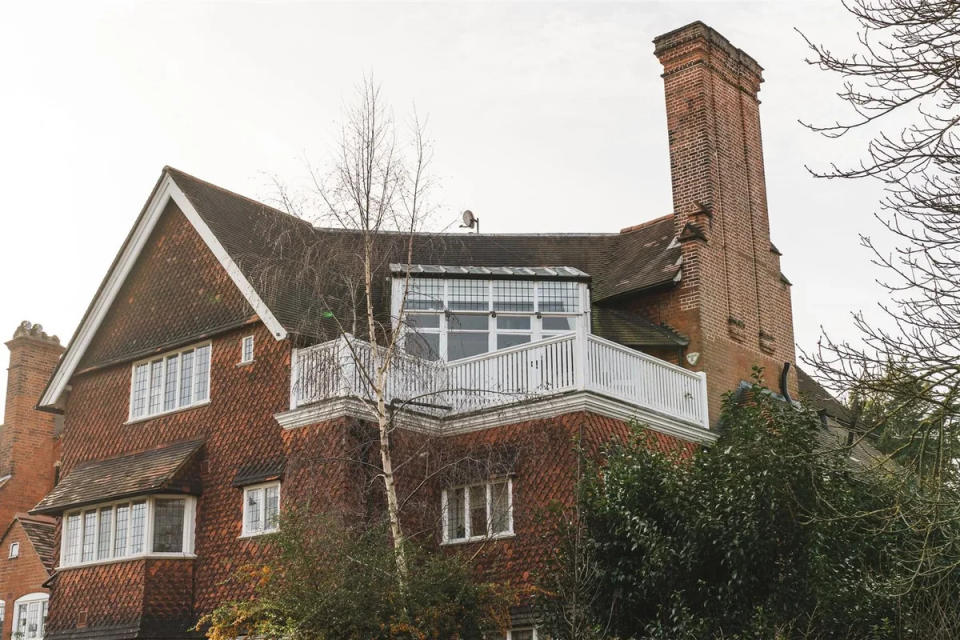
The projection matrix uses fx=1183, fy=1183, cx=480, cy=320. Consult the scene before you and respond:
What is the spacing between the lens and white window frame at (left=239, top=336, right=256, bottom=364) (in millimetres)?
22266

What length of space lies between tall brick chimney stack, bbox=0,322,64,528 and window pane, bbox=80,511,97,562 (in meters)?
10.5

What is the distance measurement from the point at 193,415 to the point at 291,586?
25.5ft

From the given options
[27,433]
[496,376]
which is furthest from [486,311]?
[27,433]

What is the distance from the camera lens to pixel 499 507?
63.3 feet

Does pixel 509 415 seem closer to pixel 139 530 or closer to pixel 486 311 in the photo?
pixel 486 311

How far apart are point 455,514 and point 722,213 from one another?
8.89 metres

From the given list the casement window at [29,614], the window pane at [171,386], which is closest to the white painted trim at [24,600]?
the casement window at [29,614]

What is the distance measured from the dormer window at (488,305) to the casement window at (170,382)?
4310 millimetres

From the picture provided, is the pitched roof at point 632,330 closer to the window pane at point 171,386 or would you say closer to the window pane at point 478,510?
the window pane at point 478,510

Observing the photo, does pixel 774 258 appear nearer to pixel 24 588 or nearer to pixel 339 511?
pixel 339 511

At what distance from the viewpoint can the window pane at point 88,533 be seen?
2269 centimetres

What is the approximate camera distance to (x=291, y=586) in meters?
16.1

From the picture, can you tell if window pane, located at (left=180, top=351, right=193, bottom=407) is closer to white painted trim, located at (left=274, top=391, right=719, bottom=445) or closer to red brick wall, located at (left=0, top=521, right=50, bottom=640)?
white painted trim, located at (left=274, top=391, right=719, bottom=445)

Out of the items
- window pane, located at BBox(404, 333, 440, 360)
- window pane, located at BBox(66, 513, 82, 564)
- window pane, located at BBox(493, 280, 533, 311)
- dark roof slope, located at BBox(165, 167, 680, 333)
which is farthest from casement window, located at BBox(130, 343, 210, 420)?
window pane, located at BBox(493, 280, 533, 311)
